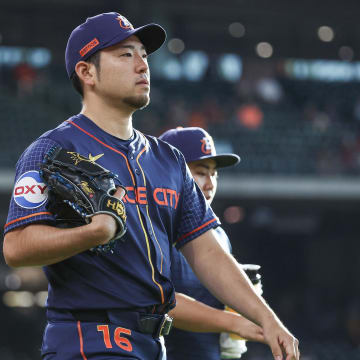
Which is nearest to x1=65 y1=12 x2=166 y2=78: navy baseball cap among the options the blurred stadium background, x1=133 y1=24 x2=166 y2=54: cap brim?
x1=133 y1=24 x2=166 y2=54: cap brim

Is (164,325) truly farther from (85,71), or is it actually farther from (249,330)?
(85,71)

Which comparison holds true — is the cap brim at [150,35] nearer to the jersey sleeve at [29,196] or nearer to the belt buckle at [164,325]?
the jersey sleeve at [29,196]

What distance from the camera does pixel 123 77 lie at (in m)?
3.12

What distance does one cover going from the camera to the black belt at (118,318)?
2869 mm

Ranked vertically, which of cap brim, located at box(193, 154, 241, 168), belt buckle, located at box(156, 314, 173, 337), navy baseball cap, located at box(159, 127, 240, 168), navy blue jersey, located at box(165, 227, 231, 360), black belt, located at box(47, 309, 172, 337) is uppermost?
navy baseball cap, located at box(159, 127, 240, 168)

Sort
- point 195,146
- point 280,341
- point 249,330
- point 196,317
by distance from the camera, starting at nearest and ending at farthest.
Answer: point 280,341 < point 249,330 < point 196,317 < point 195,146

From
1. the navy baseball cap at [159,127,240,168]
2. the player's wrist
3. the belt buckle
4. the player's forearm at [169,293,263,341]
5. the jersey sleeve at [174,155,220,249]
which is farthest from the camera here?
the navy baseball cap at [159,127,240,168]

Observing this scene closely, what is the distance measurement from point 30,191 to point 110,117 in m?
0.51

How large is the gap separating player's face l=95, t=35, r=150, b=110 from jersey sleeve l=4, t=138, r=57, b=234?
0.39 metres

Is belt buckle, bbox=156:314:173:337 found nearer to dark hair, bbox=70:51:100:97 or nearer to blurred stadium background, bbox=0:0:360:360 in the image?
dark hair, bbox=70:51:100:97

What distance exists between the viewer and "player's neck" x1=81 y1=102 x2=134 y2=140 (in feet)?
10.4

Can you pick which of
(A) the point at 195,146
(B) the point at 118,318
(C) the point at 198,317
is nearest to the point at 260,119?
(A) the point at 195,146

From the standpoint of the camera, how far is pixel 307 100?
68.3 ft

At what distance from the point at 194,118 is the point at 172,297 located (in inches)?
573
